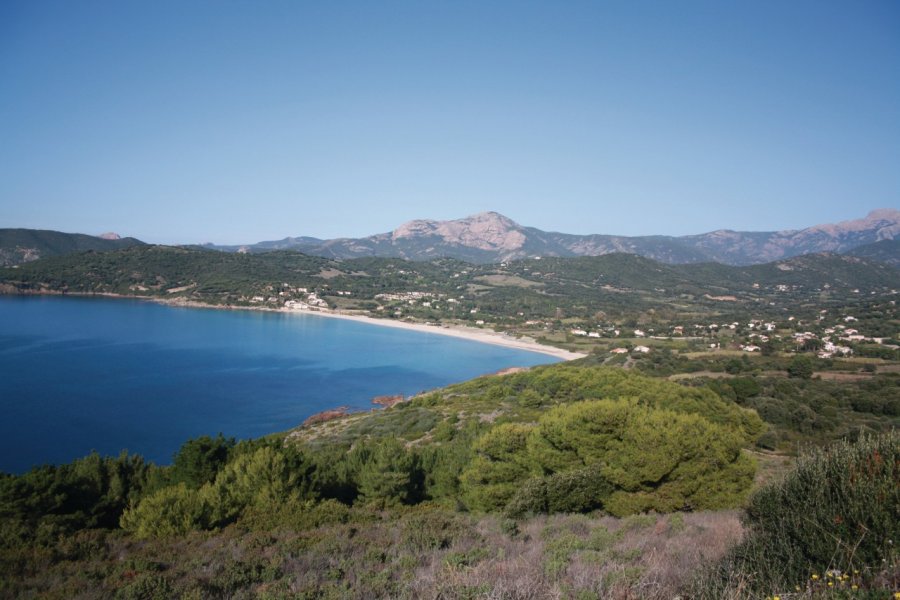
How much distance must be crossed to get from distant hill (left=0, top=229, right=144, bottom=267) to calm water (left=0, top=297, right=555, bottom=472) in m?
60.6

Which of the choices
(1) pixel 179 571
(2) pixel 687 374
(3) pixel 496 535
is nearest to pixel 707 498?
(3) pixel 496 535

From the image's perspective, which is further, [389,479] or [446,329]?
[446,329]

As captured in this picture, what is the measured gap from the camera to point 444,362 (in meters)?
60.4

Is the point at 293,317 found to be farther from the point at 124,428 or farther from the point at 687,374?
the point at 687,374

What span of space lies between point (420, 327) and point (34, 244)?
12343 centimetres

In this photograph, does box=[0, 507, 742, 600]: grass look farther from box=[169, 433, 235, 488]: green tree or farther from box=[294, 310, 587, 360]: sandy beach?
box=[294, 310, 587, 360]: sandy beach

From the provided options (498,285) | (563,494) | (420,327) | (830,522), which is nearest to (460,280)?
(498,285)

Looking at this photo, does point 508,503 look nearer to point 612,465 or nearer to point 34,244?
point 612,465

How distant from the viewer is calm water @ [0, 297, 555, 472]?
30.5 m

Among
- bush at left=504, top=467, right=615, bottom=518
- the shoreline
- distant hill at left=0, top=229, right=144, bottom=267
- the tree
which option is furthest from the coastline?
distant hill at left=0, top=229, right=144, bottom=267

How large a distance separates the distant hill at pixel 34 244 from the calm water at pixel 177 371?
60.6 metres

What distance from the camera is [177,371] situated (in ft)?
155

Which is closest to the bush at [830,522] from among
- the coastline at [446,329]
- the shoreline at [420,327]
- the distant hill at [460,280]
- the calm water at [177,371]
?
the calm water at [177,371]

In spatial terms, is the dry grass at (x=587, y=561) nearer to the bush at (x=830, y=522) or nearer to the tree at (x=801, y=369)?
the bush at (x=830, y=522)
